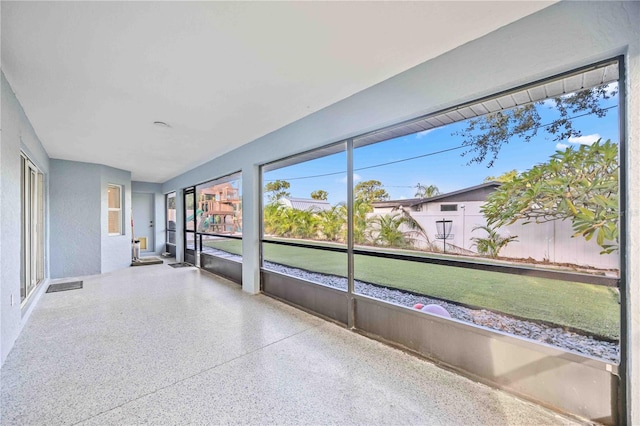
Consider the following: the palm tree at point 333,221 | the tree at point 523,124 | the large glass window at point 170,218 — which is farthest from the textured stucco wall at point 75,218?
the tree at point 523,124

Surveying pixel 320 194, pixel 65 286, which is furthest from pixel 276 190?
pixel 65 286

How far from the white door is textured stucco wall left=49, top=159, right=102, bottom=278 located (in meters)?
2.92

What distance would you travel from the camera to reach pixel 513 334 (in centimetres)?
201

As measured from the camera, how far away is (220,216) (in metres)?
5.94

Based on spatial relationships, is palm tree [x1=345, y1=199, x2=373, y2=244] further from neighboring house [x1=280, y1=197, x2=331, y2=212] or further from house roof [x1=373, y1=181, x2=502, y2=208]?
neighboring house [x1=280, y1=197, x2=331, y2=212]

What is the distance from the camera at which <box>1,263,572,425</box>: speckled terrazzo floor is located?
1.74 meters

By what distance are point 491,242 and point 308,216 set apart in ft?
7.97

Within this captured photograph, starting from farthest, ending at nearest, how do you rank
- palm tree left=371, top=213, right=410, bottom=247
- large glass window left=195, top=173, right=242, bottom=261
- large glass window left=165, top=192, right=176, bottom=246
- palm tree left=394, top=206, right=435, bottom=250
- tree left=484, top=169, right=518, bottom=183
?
large glass window left=165, top=192, right=176, bottom=246
large glass window left=195, top=173, right=242, bottom=261
palm tree left=371, top=213, right=410, bottom=247
palm tree left=394, top=206, right=435, bottom=250
tree left=484, top=169, right=518, bottom=183

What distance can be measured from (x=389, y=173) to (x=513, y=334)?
1936 millimetres

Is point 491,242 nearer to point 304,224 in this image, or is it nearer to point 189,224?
point 304,224

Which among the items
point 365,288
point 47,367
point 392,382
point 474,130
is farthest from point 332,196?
point 47,367

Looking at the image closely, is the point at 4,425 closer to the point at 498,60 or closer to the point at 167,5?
the point at 167,5

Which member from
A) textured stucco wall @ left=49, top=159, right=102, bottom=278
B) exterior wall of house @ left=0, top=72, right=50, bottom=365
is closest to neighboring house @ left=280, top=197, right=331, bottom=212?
exterior wall of house @ left=0, top=72, right=50, bottom=365

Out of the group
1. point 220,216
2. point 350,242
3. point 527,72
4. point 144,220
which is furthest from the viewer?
point 144,220
